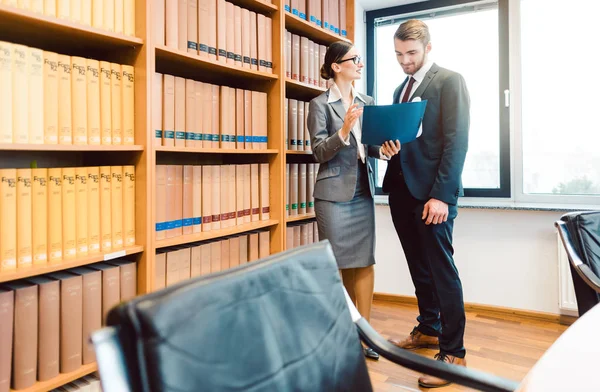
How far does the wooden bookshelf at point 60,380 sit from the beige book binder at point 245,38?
1418 mm

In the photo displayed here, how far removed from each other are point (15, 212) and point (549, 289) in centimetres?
286

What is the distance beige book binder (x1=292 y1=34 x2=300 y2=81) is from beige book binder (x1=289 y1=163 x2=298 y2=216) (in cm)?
49

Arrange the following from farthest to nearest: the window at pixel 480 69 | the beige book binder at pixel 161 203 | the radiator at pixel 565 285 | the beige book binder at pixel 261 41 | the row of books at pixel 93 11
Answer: the window at pixel 480 69 → the radiator at pixel 565 285 → the beige book binder at pixel 261 41 → the beige book binder at pixel 161 203 → the row of books at pixel 93 11

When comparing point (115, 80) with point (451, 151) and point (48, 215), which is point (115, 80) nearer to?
point (48, 215)

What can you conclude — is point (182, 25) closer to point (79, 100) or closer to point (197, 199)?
point (79, 100)

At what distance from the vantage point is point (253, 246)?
88.4 inches

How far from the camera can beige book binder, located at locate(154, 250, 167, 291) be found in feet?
5.85

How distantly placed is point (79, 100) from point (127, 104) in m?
0.18

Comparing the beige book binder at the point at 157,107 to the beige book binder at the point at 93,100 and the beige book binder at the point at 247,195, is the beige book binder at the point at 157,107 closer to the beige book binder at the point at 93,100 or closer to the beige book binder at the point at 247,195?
the beige book binder at the point at 93,100

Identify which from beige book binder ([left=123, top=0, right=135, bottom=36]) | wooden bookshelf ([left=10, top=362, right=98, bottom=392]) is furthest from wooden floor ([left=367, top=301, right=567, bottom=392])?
beige book binder ([left=123, top=0, right=135, bottom=36])

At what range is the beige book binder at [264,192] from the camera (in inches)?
89.6

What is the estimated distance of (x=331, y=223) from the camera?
7.16 ft

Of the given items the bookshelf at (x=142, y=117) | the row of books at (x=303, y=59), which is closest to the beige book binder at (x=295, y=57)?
the row of books at (x=303, y=59)

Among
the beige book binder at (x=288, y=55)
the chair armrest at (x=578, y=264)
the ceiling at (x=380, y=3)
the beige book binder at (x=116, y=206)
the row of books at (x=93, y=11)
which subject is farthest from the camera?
the ceiling at (x=380, y=3)
